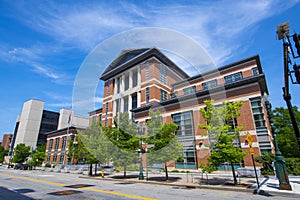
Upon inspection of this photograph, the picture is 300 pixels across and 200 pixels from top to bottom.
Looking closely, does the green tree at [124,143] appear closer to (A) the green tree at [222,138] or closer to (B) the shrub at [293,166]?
A: (A) the green tree at [222,138]

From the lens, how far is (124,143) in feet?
58.2

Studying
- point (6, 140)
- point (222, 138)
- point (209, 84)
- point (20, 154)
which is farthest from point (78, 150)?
point (6, 140)

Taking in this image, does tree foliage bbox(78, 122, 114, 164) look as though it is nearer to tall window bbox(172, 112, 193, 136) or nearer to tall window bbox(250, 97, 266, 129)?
tall window bbox(172, 112, 193, 136)

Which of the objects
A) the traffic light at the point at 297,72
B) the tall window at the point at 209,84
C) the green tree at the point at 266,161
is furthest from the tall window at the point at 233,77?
the traffic light at the point at 297,72

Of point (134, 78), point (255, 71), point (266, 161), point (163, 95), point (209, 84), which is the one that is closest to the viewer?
point (266, 161)

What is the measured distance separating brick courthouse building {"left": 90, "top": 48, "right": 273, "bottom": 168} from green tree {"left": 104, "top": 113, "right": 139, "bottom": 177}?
4899 millimetres

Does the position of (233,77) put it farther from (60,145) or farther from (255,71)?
(60,145)

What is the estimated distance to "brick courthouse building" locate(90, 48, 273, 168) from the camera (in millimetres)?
19594

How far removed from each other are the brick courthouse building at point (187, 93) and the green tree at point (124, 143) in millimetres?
4899

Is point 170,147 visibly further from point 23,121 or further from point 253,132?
point 23,121

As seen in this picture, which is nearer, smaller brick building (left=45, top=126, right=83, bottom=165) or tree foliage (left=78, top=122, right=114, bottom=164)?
tree foliage (left=78, top=122, right=114, bottom=164)

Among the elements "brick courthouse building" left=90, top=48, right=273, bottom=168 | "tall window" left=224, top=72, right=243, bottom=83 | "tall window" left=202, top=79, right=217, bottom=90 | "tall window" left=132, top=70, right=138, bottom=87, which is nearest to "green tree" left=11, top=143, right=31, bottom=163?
"brick courthouse building" left=90, top=48, right=273, bottom=168

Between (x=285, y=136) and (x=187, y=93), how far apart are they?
55.4 feet

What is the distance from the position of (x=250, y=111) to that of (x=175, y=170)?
11.7 meters
